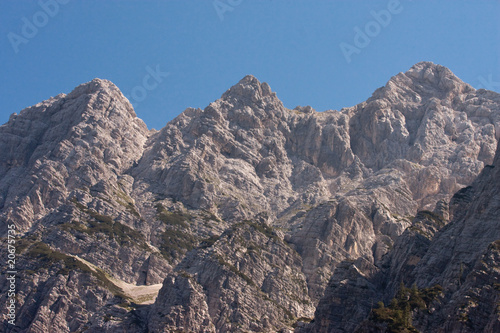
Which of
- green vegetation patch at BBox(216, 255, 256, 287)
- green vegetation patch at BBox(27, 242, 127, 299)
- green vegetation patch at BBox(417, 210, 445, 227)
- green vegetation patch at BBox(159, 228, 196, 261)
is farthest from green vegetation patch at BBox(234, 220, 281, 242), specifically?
green vegetation patch at BBox(417, 210, 445, 227)

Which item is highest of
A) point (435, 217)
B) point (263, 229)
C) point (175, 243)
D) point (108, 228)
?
point (435, 217)

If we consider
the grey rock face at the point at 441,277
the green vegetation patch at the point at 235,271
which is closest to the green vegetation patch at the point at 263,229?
the green vegetation patch at the point at 235,271

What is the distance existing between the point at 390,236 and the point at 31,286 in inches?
3894

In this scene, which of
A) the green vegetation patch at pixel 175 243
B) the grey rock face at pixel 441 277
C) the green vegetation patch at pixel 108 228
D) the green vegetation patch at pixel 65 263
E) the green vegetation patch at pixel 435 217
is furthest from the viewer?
the green vegetation patch at pixel 175 243

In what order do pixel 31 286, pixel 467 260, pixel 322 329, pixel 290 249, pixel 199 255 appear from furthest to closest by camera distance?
pixel 290 249 < pixel 199 255 < pixel 31 286 < pixel 322 329 < pixel 467 260

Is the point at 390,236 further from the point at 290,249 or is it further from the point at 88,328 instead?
the point at 88,328

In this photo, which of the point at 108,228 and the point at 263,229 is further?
the point at 108,228

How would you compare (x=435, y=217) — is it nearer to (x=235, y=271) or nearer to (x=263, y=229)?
(x=263, y=229)

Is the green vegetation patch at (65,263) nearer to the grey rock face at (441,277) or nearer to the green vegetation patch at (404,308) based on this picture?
→ the grey rock face at (441,277)

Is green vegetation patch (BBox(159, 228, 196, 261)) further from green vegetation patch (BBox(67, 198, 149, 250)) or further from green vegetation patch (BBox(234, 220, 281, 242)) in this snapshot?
green vegetation patch (BBox(234, 220, 281, 242))

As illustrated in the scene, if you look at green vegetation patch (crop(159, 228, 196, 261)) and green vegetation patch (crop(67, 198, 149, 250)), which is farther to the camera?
green vegetation patch (crop(159, 228, 196, 261))

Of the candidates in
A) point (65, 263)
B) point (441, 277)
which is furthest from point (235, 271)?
point (441, 277)

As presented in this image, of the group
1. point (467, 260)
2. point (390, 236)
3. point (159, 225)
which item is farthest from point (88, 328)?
point (390, 236)

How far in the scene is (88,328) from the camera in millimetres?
133000
